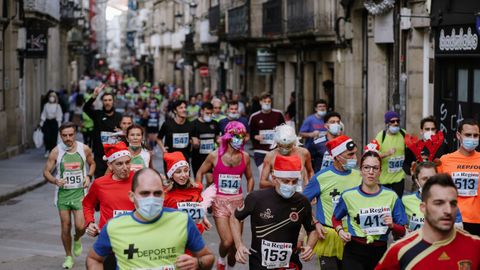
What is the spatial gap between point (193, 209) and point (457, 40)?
9.64 m

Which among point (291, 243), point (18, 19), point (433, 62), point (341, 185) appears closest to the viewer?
point (291, 243)

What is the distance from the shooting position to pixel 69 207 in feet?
38.0

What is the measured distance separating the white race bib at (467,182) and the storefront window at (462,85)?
835 cm

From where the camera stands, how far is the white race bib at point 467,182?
9.61m

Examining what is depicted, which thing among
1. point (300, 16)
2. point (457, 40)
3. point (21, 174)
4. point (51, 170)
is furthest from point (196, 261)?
point (300, 16)

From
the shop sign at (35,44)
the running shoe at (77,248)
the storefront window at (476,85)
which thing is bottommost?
the running shoe at (77,248)

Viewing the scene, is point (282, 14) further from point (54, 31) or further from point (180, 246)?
point (180, 246)

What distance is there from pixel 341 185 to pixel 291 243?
136 centimetres

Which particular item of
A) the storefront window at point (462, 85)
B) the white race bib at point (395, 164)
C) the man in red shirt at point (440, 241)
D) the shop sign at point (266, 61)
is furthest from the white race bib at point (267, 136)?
the shop sign at point (266, 61)

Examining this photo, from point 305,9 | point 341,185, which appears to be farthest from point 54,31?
point 341,185

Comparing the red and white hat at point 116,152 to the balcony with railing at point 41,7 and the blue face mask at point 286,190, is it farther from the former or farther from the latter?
the balcony with railing at point 41,7

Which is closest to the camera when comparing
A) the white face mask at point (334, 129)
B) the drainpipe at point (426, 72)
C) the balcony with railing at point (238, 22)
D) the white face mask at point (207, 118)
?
the white face mask at point (334, 129)

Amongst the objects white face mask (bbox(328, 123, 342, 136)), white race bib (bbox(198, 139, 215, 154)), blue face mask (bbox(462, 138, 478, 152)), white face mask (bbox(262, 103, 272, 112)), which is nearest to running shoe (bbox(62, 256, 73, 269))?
white face mask (bbox(328, 123, 342, 136))

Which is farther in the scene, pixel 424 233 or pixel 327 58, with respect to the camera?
pixel 327 58
